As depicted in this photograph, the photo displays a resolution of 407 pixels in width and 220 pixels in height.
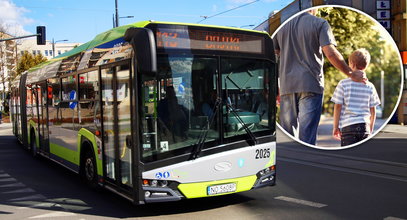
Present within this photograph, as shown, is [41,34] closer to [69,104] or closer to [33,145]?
[33,145]

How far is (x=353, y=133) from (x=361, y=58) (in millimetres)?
338

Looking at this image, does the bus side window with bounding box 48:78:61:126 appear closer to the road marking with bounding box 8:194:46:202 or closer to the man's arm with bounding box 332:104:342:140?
the road marking with bounding box 8:194:46:202

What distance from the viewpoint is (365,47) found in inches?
68.3

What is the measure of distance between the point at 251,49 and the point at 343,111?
5344 mm

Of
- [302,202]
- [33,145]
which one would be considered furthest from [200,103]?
[33,145]

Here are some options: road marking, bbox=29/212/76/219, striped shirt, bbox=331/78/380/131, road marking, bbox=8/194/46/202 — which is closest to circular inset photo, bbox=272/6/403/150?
striped shirt, bbox=331/78/380/131

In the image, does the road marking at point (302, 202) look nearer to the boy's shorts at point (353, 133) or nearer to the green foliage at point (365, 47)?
the boy's shorts at point (353, 133)

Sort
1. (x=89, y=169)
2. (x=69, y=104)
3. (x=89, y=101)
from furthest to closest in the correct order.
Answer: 1. (x=69, y=104)
2. (x=89, y=169)
3. (x=89, y=101)

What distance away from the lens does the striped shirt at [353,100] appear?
175 cm

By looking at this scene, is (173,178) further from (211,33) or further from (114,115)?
(211,33)

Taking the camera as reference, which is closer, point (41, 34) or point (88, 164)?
point (88, 164)

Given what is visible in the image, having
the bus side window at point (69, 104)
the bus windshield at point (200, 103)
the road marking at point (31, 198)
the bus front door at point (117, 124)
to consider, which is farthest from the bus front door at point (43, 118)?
the bus windshield at point (200, 103)

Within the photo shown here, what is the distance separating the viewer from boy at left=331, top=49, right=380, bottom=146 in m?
1.73

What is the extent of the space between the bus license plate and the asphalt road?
33 centimetres
